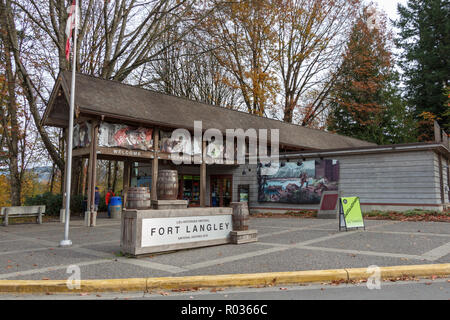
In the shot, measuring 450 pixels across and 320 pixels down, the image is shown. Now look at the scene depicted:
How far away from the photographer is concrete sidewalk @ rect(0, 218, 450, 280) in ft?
21.0

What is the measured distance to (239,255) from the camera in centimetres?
783

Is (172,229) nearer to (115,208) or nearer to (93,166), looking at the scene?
(93,166)

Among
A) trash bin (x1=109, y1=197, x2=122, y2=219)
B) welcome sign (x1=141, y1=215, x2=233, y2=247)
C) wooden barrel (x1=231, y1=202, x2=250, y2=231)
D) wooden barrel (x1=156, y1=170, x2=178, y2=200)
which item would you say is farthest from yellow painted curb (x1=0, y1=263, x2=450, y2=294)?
trash bin (x1=109, y1=197, x2=122, y2=219)

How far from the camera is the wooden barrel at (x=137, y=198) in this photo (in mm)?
8289

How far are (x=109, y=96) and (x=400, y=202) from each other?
47.2 feet

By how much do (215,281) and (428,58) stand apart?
128ft

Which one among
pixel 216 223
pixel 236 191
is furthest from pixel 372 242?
pixel 236 191

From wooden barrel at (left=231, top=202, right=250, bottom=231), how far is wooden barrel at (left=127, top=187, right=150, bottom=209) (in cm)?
253

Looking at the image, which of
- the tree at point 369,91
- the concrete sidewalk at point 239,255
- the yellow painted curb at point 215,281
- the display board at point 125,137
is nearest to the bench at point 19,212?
the concrete sidewalk at point 239,255

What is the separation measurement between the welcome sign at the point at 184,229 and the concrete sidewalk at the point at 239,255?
331mm

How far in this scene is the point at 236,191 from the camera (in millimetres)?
21953

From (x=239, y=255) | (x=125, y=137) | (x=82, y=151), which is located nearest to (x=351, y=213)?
(x=239, y=255)

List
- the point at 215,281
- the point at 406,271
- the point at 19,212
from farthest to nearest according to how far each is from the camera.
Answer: the point at 19,212, the point at 406,271, the point at 215,281

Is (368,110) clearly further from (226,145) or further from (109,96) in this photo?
(109,96)
